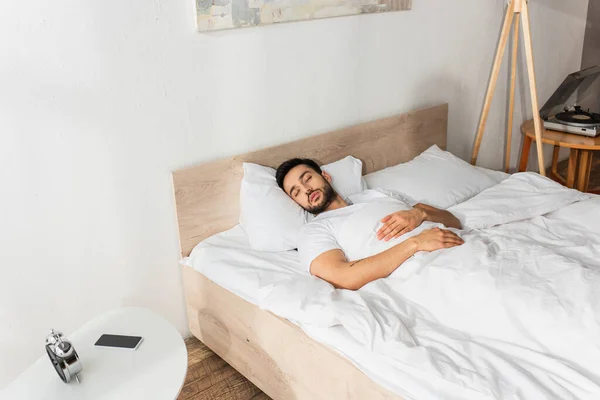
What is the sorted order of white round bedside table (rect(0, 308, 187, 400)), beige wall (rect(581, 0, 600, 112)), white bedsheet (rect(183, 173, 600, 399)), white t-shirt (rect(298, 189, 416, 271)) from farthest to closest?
beige wall (rect(581, 0, 600, 112)), white t-shirt (rect(298, 189, 416, 271)), white round bedside table (rect(0, 308, 187, 400)), white bedsheet (rect(183, 173, 600, 399))

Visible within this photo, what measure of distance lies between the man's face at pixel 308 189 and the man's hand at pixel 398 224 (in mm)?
309

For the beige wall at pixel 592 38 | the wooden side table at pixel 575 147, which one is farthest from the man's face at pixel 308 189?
the beige wall at pixel 592 38

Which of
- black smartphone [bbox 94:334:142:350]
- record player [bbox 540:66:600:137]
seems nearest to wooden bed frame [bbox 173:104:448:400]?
black smartphone [bbox 94:334:142:350]

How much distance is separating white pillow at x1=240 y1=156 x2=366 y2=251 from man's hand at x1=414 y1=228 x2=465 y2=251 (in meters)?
0.49

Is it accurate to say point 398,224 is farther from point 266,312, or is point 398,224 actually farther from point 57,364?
point 57,364

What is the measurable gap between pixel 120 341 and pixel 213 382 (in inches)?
21.0

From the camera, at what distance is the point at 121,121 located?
1970mm

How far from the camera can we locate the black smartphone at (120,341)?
5.50 ft

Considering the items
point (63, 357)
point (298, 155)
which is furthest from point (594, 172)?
point (63, 357)

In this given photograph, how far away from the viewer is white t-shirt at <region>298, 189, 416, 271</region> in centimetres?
196

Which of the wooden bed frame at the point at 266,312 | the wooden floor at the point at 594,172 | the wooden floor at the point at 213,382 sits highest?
the wooden bed frame at the point at 266,312

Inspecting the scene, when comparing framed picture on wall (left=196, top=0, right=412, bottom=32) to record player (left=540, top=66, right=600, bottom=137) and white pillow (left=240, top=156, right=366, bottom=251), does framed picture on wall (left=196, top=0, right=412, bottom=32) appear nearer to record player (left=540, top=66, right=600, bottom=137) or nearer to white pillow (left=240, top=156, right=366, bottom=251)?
white pillow (left=240, top=156, right=366, bottom=251)

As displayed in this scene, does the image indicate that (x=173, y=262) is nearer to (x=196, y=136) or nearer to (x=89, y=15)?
(x=196, y=136)

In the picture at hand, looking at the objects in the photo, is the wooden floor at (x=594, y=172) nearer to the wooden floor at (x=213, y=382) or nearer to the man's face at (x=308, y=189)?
the man's face at (x=308, y=189)
